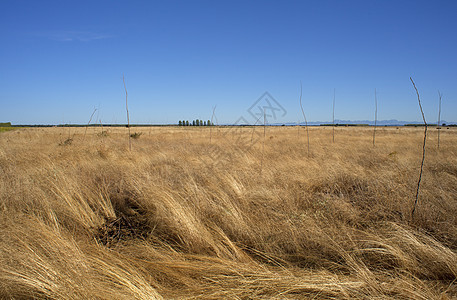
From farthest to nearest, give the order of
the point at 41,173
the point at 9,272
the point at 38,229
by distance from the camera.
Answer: the point at 41,173, the point at 38,229, the point at 9,272

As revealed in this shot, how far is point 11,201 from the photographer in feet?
9.88

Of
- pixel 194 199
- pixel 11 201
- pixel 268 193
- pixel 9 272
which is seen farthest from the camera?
pixel 268 193

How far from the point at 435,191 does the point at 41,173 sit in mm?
7081

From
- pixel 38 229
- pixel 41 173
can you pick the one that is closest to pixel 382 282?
pixel 38 229

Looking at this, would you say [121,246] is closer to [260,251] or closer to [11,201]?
[260,251]

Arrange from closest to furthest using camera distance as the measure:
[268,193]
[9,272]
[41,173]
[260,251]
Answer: [9,272] → [260,251] → [268,193] → [41,173]

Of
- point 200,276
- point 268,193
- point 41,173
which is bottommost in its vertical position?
point 200,276

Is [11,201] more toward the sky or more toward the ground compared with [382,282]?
more toward the sky

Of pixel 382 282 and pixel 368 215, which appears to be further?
pixel 368 215

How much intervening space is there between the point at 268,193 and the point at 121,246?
7.38 feet

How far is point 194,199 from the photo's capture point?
3.29 m

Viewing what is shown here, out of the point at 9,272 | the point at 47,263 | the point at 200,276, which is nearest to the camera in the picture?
the point at 9,272

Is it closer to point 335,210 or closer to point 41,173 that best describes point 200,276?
point 335,210

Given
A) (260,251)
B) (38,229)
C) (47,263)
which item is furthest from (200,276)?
(38,229)
